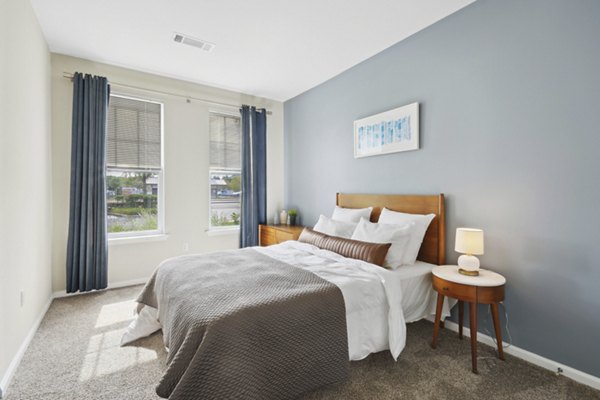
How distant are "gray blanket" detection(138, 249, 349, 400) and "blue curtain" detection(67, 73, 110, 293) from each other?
1.90 m

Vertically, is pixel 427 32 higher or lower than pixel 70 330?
Result: higher

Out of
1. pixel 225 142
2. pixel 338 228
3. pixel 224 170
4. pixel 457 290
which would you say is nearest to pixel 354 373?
pixel 457 290

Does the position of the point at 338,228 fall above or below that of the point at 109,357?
above

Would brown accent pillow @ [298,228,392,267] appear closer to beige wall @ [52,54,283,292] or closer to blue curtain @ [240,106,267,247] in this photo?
blue curtain @ [240,106,267,247]

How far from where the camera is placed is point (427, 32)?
9.15ft

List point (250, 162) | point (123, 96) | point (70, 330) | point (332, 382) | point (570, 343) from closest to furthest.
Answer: point (332, 382) < point (570, 343) < point (70, 330) < point (123, 96) < point (250, 162)

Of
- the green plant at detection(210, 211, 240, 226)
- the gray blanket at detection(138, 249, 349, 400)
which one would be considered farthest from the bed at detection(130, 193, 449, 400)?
the green plant at detection(210, 211, 240, 226)

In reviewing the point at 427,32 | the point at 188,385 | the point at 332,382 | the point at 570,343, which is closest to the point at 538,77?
the point at 427,32

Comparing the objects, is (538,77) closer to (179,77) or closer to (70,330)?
(179,77)

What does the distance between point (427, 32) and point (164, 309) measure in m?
3.25

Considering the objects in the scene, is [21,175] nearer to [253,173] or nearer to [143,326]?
[143,326]

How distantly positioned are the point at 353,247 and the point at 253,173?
251 cm

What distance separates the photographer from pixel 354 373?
1.96 metres

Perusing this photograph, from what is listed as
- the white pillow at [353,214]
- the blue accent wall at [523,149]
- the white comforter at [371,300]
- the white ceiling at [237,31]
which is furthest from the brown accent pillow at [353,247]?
the white ceiling at [237,31]
